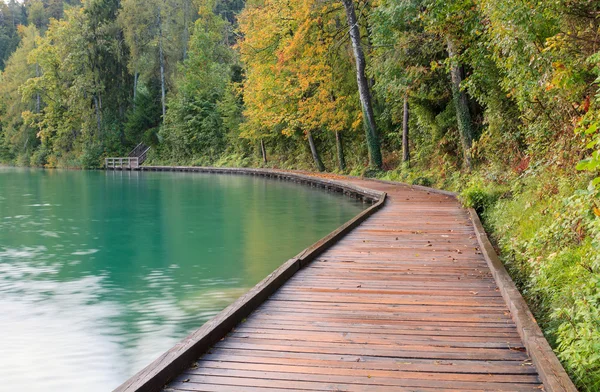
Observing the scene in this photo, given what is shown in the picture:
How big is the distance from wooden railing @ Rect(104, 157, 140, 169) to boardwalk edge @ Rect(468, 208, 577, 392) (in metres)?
43.0

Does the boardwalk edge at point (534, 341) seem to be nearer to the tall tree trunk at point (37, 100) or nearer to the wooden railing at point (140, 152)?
the wooden railing at point (140, 152)

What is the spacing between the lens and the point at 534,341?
3.79m

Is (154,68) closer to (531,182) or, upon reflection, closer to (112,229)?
(112,229)

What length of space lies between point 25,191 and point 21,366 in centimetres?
2277

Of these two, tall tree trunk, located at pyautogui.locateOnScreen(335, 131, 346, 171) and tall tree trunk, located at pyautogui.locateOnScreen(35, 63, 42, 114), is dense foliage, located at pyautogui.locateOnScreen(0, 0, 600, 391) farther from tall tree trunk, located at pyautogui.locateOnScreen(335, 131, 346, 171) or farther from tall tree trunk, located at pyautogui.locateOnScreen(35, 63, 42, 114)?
tall tree trunk, located at pyautogui.locateOnScreen(35, 63, 42, 114)

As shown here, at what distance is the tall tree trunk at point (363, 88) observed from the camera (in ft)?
72.9

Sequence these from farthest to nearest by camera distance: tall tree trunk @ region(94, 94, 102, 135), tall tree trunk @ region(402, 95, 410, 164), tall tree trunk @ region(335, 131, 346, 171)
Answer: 1. tall tree trunk @ region(94, 94, 102, 135)
2. tall tree trunk @ region(335, 131, 346, 171)
3. tall tree trunk @ region(402, 95, 410, 164)

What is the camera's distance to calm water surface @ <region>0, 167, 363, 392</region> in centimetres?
589

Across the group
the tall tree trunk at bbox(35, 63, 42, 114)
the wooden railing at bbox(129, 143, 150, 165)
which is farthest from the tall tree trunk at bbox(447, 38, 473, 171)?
the tall tree trunk at bbox(35, 63, 42, 114)

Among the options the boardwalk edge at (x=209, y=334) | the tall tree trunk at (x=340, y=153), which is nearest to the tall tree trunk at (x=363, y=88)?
the tall tree trunk at (x=340, y=153)

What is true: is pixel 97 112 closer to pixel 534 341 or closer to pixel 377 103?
pixel 377 103

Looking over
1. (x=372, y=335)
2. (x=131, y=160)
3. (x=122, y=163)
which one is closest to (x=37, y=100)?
(x=122, y=163)

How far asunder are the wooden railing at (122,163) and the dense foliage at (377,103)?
167 centimetres

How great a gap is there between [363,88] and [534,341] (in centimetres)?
1961
